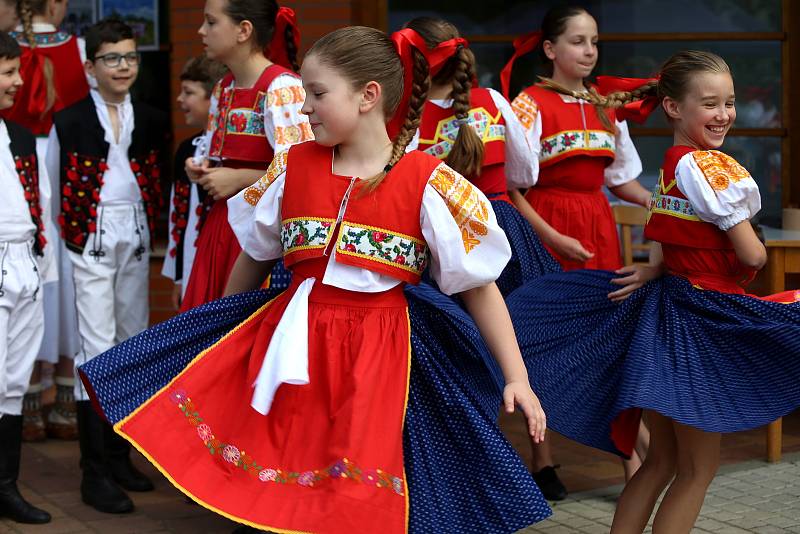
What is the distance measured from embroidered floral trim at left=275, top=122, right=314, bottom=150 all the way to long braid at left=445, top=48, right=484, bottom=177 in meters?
0.60

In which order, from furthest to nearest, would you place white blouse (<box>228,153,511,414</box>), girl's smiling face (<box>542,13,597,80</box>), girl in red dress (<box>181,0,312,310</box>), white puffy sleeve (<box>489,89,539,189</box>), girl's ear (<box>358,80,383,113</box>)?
girl's smiling face (<box>542,13,597,80</box>), white puffy sleeve (<box>489,89,539,189</box>), girl in red dress (<box>181,0,312,310</box>), girl's ear (<box>358,80,383,113</box>), white blouse (<box>228,153,511,414</box>)

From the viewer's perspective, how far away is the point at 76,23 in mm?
7250

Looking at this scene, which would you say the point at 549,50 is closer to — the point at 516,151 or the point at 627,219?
the point at 516,151

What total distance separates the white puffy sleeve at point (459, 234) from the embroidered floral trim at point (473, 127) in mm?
1475

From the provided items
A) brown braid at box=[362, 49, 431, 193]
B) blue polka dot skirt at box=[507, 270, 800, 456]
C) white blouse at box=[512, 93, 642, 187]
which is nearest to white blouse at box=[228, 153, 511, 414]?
brown braid at box=[362, 49, 431, 193]

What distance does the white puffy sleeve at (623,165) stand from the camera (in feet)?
17.2

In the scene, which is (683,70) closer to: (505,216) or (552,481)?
(505,216)

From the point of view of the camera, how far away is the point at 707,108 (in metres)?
3.68

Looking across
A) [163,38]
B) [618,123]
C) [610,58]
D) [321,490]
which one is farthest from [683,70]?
[163,38]

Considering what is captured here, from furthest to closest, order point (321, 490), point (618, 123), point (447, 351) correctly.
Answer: point (618, 123) → point (447, 351) → point (321, 490)

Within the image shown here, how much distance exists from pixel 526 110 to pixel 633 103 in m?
0.91

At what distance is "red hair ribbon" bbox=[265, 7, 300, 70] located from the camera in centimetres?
445

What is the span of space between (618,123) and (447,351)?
2.30m

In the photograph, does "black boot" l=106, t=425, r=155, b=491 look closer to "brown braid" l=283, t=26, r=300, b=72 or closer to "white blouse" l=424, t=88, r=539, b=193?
"brown braid" l=283, t=26, r=300, b=72
